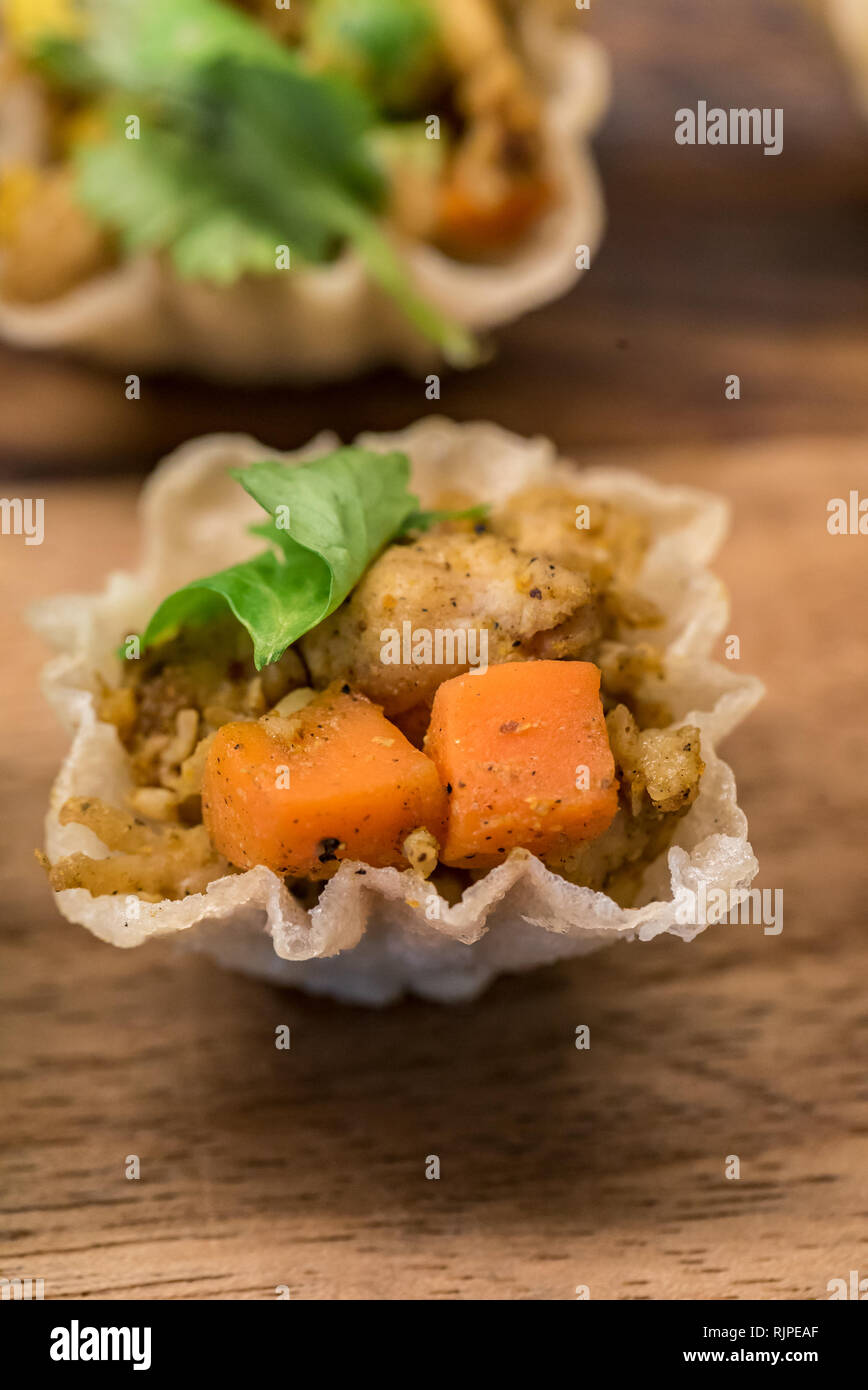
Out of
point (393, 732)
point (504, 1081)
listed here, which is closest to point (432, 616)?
point (393, 732)

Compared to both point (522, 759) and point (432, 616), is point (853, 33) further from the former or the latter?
point (522, 759)

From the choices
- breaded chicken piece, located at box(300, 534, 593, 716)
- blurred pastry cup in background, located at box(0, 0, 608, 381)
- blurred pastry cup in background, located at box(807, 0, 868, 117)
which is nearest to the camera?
breaded chicken piece, located at box(300, 534, 593, 716)

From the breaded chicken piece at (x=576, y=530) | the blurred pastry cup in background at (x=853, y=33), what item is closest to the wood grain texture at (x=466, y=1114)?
the breaded chicken piece at (x=576, y=530)

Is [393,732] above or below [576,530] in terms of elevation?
below

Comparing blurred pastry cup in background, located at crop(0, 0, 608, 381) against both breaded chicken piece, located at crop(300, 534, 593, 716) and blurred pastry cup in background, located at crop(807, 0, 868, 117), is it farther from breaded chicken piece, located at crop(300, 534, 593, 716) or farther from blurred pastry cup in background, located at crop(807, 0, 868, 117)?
breaded chicken piece, located at crop(300, 534, 593, 716)

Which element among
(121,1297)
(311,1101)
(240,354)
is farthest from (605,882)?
(240,354)

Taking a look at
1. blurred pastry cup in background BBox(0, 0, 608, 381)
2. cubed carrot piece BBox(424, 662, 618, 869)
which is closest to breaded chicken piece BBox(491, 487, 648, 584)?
cubed carrot piece BBox(424, 662, 618, 869)

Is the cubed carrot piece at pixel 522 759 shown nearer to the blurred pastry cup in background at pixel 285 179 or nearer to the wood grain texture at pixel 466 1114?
the wood grain texture at pixel 466 1114
